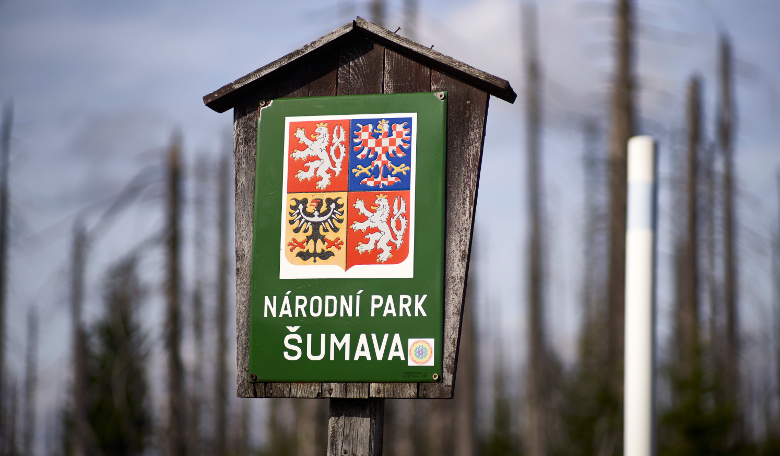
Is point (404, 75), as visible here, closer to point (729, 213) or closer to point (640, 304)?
point (640, 304)

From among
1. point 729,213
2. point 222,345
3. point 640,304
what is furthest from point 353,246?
point 222,345

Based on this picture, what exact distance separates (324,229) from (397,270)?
1.36 ft

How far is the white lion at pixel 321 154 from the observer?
347cm

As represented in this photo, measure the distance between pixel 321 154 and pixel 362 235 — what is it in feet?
1.55

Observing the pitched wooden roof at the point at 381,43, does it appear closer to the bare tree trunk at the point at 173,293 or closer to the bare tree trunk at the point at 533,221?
the bare tree trunk at the point at 173,293

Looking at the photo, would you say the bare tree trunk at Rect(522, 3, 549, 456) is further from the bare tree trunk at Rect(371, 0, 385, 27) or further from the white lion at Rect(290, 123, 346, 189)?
the white lion at Rect(290, 123, 346, 189)

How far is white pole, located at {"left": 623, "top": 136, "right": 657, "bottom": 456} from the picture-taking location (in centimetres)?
193

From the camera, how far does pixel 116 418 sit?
74.0 feet

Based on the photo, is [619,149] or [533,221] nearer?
[619,149]

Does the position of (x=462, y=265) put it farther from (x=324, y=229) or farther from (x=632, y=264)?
(x=632, y=264)

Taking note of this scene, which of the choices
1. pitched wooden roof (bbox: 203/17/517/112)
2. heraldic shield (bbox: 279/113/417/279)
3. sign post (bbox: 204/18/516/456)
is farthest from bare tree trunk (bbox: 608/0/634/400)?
heraldic shield (bbox: 279/113/417/279)

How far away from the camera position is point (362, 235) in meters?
3.38

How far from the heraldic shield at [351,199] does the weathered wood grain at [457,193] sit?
189 mm

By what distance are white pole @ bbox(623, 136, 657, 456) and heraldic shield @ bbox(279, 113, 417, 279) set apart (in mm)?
1482
